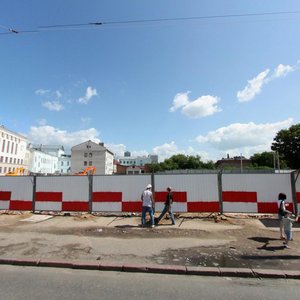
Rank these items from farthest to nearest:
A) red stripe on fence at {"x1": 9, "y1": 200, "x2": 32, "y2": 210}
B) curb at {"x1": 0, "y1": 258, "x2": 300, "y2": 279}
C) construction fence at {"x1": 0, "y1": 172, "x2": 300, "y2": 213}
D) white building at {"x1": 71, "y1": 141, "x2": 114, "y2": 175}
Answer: white building at {"x1": 71, "y1": 141, "x2": 114, "y2": 175}
red stripe on fence at {"x1": 9, "y1": 200, "x2": 32, "y2": 210}
construction fence at {"x1": 0, "y1": 172, "x2": 300, "y2": 213}
curb at {"x1": 0, "y1": 258, "x2": 300, "y2": 279}

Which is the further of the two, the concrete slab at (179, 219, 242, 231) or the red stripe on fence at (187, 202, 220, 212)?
the red stripe on fence at (187, 202, 220, 212)

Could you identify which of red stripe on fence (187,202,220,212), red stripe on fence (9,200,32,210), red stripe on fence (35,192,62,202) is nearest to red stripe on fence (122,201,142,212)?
red stripe on fence (187,202,220,212)

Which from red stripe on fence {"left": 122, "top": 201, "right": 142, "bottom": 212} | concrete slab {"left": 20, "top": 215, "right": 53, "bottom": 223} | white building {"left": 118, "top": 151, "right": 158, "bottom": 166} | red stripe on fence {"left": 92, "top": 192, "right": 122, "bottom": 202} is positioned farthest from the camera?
white building {"left": 118, "top": 151, "right": 158, "bottom": 166}

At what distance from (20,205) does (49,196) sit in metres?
1.51

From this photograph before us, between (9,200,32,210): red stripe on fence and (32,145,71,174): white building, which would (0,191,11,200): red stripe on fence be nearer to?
(9,200,32,210): red stripe on fence

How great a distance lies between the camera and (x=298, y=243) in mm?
7691

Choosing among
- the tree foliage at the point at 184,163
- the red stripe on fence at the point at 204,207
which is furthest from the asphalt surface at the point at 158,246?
the tree foliage at the point at 184,163

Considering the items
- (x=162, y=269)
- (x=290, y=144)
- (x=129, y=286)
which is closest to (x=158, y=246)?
(x=162, y=269)

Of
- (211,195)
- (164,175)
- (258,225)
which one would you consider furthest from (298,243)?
(164,175)

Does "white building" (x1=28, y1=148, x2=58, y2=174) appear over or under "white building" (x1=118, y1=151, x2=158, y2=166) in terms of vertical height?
under

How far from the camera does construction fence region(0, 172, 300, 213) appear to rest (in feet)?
38.2

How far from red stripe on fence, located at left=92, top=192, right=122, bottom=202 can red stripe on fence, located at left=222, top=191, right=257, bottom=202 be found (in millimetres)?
4418

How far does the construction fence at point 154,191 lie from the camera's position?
11.6 metres

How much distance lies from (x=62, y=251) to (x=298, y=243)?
6.09 meters
